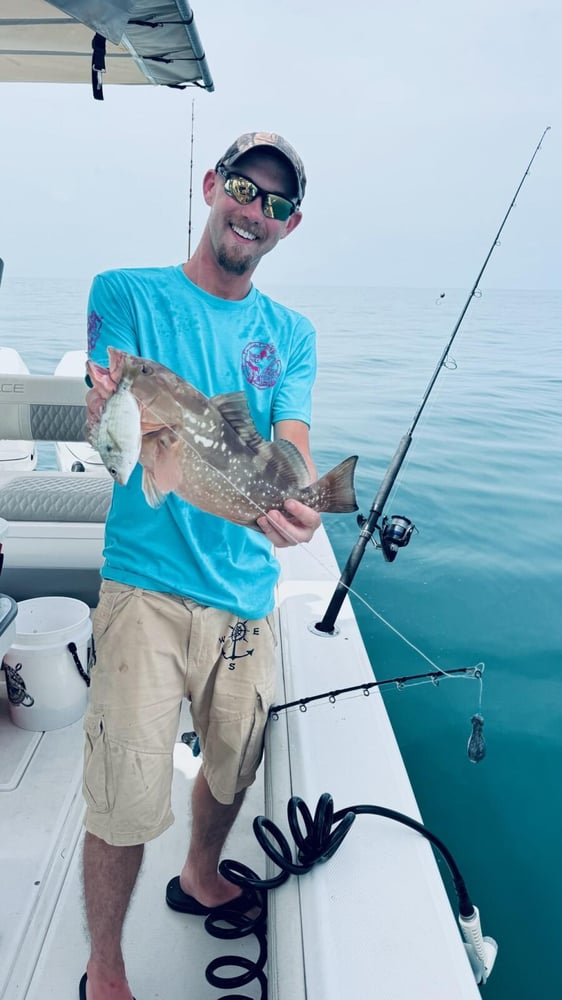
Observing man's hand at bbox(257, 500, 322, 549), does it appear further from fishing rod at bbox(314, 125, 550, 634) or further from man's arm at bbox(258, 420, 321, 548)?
fishing rod at bbox(314, 125, 550, 634)

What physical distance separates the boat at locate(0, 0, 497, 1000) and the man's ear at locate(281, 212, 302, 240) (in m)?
1.05

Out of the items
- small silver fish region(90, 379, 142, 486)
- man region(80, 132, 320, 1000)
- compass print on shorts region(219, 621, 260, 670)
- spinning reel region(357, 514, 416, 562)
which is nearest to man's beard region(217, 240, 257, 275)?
man region(80, 132, 320, 1000)

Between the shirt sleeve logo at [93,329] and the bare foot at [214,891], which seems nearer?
the shirt sleeve logo at [93,329]

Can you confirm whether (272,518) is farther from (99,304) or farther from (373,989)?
(373,989)

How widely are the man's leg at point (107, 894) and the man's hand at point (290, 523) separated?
958mm

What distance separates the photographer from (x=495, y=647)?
15.0ft

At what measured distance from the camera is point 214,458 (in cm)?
162

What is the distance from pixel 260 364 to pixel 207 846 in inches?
62.3

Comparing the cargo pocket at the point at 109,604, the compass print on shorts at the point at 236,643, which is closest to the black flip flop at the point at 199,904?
the compass print on shorts at the point at 236,643

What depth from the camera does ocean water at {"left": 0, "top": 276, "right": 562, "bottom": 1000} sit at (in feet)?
9.54

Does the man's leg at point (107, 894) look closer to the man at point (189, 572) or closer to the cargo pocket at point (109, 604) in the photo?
the man at point (189, 572)

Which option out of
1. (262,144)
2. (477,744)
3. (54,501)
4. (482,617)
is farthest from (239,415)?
(482,617)

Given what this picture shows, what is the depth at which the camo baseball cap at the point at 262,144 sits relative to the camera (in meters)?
1.81

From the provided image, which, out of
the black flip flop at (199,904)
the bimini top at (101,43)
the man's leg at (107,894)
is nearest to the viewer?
the man's leg at (107,894)
